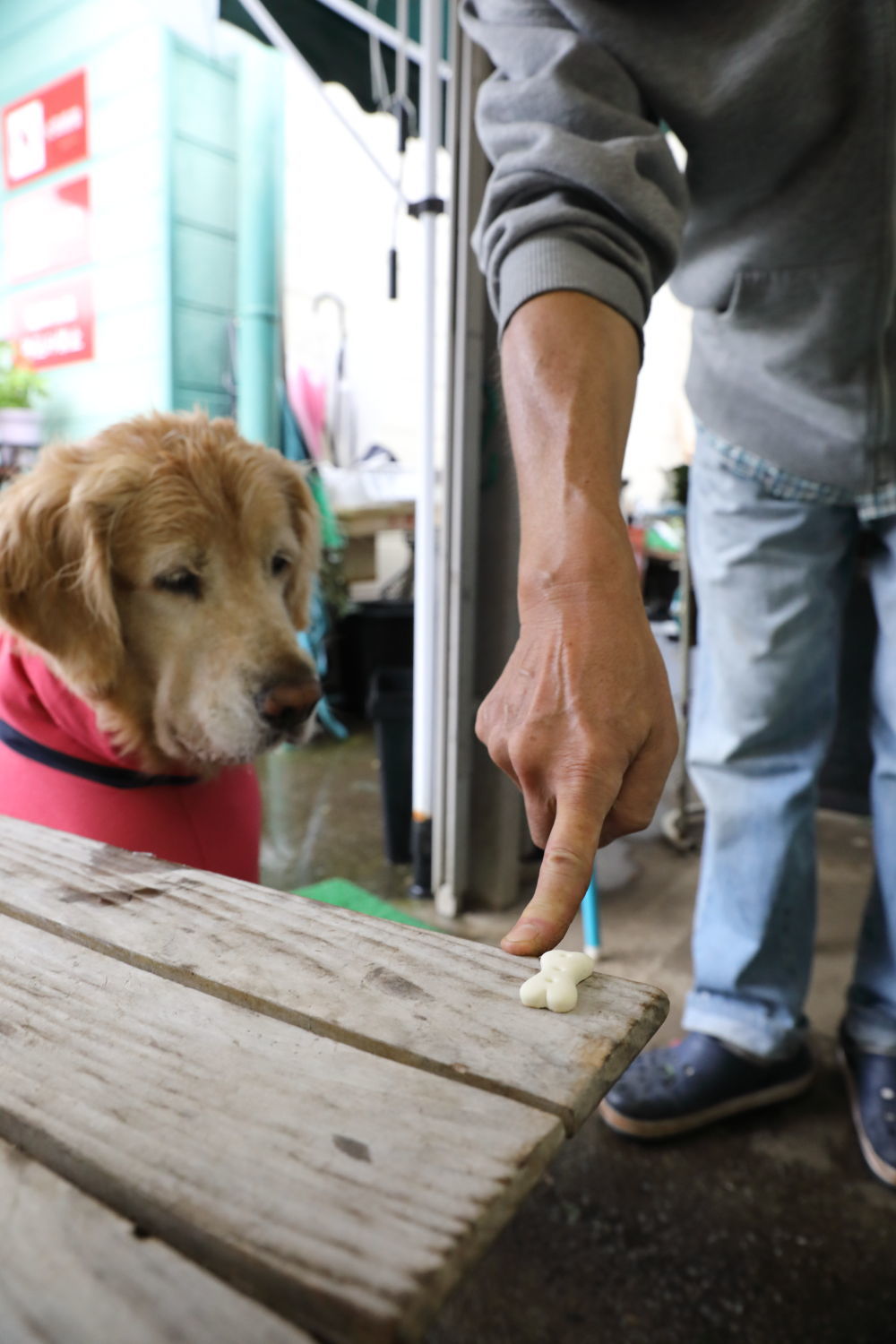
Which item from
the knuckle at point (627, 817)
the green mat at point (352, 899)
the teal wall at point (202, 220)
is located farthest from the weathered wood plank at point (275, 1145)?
the teal wall at point (202, 220)

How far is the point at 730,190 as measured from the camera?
3.40 feet

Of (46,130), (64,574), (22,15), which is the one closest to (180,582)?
(64,574)

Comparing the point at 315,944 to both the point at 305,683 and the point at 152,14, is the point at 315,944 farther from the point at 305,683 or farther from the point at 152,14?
the point at 152,14

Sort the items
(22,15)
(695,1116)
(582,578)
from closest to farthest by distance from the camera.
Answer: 1. (582,578)
2. (695,1116)
3. (22,15)

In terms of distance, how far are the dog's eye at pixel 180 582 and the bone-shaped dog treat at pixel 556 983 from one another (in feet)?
3.33

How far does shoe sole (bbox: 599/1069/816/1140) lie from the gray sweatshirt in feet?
3.23

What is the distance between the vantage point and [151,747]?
1.26 meters

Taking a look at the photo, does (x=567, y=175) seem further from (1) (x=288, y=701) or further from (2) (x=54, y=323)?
(2) (x=54, y=323)

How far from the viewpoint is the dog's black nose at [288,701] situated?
51.6 inches

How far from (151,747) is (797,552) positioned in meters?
1.02

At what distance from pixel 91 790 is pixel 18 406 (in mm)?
3806

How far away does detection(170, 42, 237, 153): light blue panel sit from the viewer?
387 cm

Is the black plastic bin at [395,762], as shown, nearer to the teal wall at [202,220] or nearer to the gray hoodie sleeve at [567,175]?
the gray hoodie sleeve at [567,175]

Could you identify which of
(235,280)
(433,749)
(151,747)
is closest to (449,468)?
(433,749)
